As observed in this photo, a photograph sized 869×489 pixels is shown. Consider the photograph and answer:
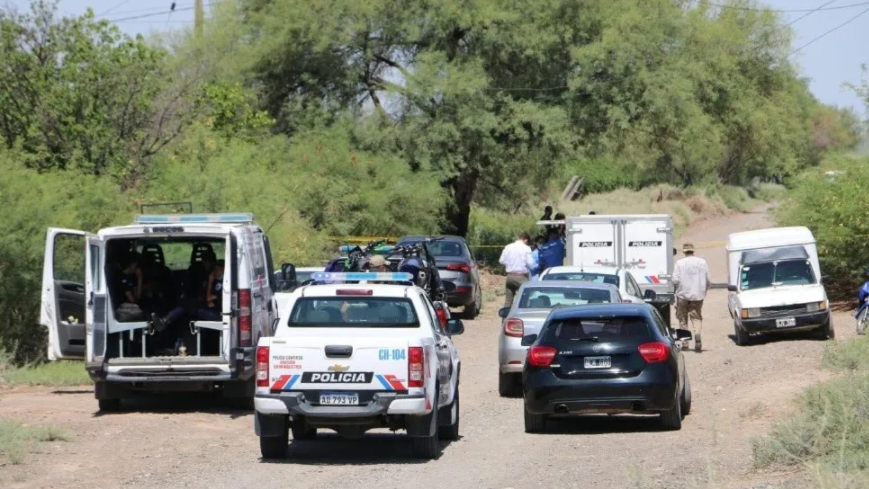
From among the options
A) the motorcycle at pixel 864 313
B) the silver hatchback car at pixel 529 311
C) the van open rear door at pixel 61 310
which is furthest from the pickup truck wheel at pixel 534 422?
the motorcycle at pixel 864 313

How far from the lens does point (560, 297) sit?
61.4 feet

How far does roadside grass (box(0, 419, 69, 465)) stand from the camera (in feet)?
42.5

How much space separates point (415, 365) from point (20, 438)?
175 inches

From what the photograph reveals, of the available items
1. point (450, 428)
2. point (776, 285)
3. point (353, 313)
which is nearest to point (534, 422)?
point (450, 428)

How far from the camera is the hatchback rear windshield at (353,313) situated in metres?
12.9

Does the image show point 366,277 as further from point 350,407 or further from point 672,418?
point 672,418

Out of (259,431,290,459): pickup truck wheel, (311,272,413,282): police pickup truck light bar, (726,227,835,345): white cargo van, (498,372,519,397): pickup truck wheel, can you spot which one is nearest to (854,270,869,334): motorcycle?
(726,227,835,345): white cargo van

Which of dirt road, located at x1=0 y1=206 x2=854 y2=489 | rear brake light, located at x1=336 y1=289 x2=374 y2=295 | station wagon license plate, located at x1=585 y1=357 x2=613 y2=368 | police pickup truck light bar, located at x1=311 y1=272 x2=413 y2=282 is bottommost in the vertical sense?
dirt road, located at x1=0 y1=206 x2=854 y2=489

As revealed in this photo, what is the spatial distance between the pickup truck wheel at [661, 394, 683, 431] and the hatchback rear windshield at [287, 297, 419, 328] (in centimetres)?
329

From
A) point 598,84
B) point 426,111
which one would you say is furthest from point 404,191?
point 598,84

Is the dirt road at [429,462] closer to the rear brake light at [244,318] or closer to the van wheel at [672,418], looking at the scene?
the van wheel at [672,418]

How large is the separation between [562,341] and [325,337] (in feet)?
10.5

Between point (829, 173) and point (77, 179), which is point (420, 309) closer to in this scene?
point (77, 179)

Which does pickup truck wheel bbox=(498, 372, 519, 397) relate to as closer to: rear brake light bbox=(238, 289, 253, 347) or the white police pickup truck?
rear brake light bbox=(238, 289, 253, 347)
